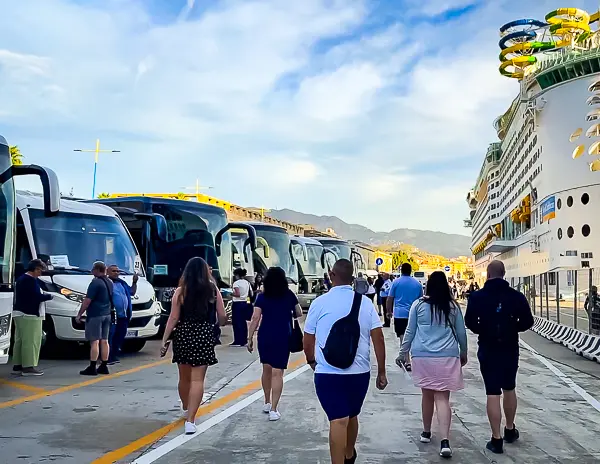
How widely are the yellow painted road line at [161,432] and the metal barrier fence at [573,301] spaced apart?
9.58 metres

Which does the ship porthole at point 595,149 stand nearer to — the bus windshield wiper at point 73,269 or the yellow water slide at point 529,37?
the yellow water slide at point 529,37

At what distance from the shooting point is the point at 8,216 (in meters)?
8.66

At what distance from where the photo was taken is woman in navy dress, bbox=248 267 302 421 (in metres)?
7.52

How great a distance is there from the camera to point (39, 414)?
764cm

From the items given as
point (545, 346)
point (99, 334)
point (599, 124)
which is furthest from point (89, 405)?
point (599, 124)

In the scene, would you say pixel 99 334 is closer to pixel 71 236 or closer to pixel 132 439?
pixel 71 236

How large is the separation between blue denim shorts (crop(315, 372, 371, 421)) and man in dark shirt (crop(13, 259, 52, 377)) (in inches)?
264

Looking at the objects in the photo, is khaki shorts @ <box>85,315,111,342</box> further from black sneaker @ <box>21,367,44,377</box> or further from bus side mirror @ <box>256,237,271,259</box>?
bus side mirror @ <box>256,237,271,259</box>

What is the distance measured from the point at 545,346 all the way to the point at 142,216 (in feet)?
35.3

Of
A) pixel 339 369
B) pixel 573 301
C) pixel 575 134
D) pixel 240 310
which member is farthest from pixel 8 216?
pixel 575 134

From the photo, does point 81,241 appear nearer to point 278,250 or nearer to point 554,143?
point 278,250

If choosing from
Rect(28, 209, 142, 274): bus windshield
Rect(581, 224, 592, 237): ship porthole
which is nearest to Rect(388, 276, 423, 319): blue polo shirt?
Rect(28, 209, 142, 274): bus windshield

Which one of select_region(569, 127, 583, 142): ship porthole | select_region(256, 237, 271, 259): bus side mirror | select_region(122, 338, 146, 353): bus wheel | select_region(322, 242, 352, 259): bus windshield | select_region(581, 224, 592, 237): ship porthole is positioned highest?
select_region(569, 127, 583, 142): ship porthole

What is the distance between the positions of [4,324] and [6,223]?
1249 millimetres
